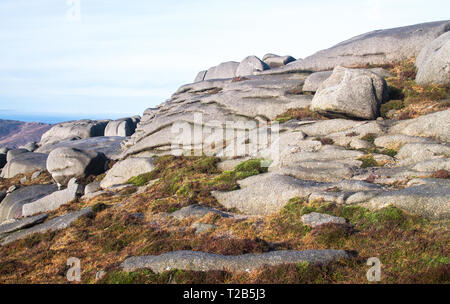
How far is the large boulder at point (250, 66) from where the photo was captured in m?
61.3

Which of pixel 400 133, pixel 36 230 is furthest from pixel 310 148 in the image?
pixel 36 230

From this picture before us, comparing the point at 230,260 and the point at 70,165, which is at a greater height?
the point at 70,165

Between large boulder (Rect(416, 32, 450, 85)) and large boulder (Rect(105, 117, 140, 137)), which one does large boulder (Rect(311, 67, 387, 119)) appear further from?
large boulder (Rect(105, 117, 140, 137))

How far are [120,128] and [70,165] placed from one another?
36.6 m

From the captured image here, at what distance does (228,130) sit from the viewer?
34.8 metres

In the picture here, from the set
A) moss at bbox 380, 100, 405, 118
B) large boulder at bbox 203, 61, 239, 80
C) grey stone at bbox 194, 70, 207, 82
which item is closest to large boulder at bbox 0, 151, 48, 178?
large boulder at bbox 203, 61, 239, 80

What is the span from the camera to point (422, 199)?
14398mm

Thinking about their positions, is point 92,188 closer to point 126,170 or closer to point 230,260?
point 126,170

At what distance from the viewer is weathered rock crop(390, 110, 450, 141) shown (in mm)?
21531

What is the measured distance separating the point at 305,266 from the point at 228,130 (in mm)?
23926

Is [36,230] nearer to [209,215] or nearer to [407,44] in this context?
[209,215]

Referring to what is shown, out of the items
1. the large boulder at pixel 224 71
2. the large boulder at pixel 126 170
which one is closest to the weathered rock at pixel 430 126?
the large boulder at pixel 126 170

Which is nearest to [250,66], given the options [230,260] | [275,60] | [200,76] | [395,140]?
[275,60]

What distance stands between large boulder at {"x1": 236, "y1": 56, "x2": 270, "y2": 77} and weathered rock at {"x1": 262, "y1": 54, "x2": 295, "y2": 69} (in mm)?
1253
